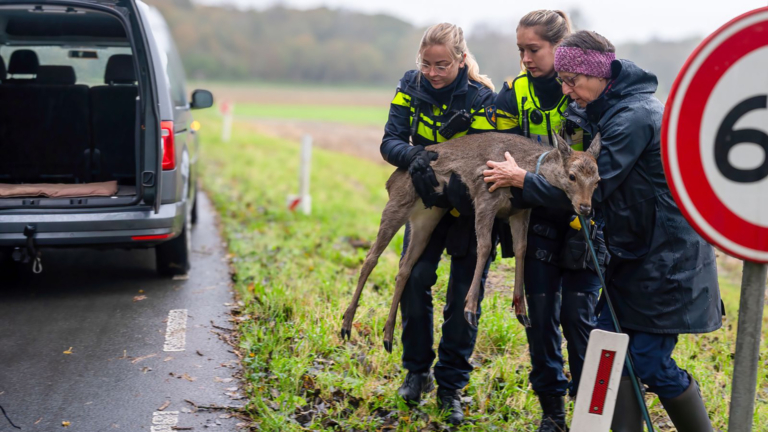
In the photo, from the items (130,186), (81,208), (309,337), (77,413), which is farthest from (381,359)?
(130,186)

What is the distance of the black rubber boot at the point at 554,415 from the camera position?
3.60m

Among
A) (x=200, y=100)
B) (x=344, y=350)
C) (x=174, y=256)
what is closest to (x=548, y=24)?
(x=344, y=350)

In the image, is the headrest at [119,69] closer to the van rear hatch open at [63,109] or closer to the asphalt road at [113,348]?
the van rear hatch open at [63,109]

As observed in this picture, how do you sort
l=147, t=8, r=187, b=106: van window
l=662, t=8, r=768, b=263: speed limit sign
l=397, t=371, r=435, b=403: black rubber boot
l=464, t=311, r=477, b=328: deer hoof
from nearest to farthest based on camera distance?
l=662, t=8, r=768, b=263: speed limit sign → l=464, t=311, r=477, b=328: deer hoof → l=397, t=371, r=435, b=403: black rubber boot → l=147, t=8, r=187, b=106: van window

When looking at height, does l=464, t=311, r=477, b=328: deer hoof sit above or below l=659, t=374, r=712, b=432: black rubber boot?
above

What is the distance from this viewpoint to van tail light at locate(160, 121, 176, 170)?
18.6 feet

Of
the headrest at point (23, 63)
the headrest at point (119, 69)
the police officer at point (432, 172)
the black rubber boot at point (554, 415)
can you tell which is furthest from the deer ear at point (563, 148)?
the headrest at point (23, 63)

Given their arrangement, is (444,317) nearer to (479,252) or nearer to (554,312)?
(479,252)

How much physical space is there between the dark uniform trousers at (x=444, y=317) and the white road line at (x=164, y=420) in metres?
1.26

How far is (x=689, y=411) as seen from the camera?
10.1 feet

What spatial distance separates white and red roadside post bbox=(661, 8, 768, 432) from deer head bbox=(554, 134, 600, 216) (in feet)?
2.99

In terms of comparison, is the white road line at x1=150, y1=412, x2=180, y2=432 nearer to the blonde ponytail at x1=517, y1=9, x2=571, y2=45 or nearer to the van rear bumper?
the van rear bumper

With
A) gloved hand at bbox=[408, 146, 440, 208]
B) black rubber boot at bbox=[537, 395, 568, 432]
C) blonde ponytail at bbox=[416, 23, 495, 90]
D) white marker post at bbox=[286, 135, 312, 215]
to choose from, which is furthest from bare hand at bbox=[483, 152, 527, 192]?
white marker post at bbox=[286, 135, 312, 215]

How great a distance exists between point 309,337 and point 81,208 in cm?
218
